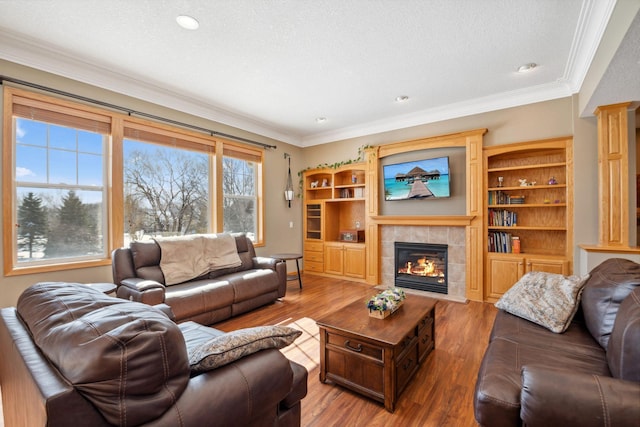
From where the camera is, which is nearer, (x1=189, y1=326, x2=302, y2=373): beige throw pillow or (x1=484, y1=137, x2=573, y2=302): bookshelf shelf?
(x1=189, y1=326, x2=302, y2=373): beige throw pillow

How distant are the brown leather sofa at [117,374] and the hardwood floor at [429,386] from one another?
0.75m

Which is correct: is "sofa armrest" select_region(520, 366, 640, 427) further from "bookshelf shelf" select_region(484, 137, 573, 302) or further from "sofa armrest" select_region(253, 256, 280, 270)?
"sofa armrest" select_region(253, 256, 280, 270)

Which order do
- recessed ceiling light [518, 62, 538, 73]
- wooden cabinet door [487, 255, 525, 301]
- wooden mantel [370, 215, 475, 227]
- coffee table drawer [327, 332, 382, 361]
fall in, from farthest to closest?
1. wooden mantel [370, 215, 475, 227]
2. wooden cabinet door [487, 255, 525, 301]
3. recessed ceiling light [518, 62, 538, 73]
4. coffee table drawer [327, 332, 382, 361]

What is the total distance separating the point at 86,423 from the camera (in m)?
0.78

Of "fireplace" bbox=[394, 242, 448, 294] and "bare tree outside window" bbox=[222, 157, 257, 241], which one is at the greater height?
"bare tree outside window" bbox=[222, 157, 257, 241]

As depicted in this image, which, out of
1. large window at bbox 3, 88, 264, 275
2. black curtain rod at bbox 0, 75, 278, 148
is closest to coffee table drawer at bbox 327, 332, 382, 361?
large window at bbox 3, 88, 264, 275

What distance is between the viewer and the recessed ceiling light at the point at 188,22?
2.38m

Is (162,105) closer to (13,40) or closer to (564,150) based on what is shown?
(13,40)

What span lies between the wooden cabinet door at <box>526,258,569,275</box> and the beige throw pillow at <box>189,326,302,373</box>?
3726 mm

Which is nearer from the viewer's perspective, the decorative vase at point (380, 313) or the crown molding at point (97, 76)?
the decorative vase at point (380, 313)

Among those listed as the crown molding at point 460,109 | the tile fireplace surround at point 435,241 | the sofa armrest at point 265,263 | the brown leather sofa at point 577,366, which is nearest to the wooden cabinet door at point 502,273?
the tile fireplace surround at point 435,241

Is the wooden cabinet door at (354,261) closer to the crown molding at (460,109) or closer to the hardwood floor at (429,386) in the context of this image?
the hardwood floor at (429,386)

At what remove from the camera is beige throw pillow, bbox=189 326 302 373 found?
106 centimetres

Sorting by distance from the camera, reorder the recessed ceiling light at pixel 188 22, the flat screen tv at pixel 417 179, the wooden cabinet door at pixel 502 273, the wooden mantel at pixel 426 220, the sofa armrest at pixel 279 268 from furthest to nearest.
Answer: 1. the flat screen tv at pixel 417 179
2. the wooden mantel at pixel 426 220
3. the sofa armrest at pixel 279 268
4. the wooden cabinet door at pixel 502 273
5. the recessed ceiling light at pixel 188 22
